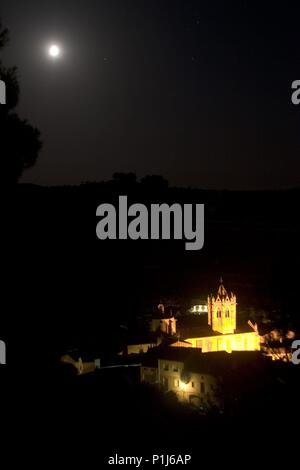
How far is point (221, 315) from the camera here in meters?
34.8

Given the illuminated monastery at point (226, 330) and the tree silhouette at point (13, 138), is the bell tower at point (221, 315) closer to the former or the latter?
the illuminated monastery at point (226, 330)

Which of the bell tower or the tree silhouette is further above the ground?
the tree silhouette

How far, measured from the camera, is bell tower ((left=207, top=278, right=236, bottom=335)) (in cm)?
3444

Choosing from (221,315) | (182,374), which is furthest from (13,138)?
(221,315)

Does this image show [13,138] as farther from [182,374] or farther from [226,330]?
[226,330]

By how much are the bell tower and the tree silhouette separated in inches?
1094

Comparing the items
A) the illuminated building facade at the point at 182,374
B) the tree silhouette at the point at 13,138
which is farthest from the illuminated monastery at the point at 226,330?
the tree silhouette at the point at 13,138

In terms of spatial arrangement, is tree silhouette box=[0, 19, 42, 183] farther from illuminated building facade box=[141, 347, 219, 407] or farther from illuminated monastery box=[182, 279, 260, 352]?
illuminated monastery box=[182, 279, 260, 352]

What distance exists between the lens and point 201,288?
148 ft

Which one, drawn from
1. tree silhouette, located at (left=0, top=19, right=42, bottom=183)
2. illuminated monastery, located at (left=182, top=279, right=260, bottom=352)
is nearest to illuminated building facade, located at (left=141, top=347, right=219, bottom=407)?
illuminated monastery, located at (left=182, top=279, right=260, bottom=352)

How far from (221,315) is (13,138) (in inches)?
1134

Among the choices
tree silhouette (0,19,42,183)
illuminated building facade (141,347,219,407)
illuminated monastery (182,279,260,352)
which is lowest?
illuminated building facade (141,347,219,407)
